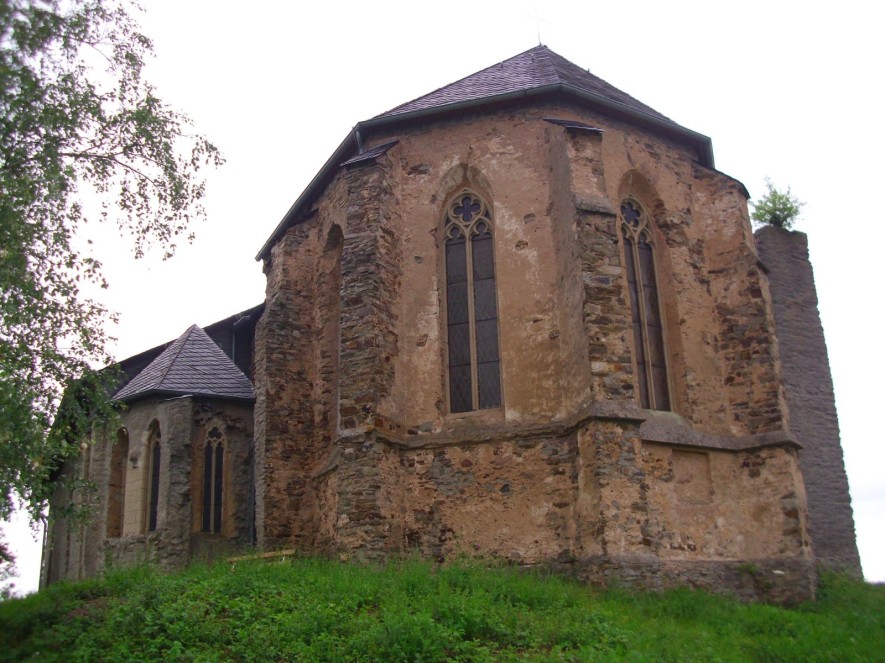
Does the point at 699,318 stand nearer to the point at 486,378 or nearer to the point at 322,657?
the point at 486,378

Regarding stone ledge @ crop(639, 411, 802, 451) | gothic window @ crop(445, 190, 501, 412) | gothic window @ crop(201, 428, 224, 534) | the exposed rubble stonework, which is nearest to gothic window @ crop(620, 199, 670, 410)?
the exposed rubble stonework

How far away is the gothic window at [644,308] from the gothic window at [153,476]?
10070mm

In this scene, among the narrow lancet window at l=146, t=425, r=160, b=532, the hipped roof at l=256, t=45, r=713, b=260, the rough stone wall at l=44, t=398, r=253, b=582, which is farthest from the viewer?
the narrow lancet window at l=146, t=425, r=160, b=532

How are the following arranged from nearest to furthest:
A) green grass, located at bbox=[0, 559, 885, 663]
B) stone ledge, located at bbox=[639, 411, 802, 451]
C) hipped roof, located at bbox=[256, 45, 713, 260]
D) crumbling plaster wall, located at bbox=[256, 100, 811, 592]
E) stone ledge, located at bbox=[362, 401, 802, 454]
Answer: green grass, located at bbox=[0, 559, 885, 663]
crumbling plaster wall, located at bbox=[256, 100, 811, 592]
stone ledge, located at bbox=[362, 401, 802, 454]
stone ledge, located at bbox=[639, 411, 802, 451]
hipped roof, located at bbox=[256, 45, 713, 260]

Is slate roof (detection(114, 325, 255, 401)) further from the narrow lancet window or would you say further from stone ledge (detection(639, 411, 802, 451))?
stone ledge (detection(639, 411, 802, 451))

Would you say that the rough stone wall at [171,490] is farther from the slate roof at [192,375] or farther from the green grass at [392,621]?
the green grass at [392,621]

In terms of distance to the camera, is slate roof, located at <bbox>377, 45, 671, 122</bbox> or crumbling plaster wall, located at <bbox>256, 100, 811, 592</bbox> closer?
crumbling plaster wall, located at <bbox>256, 100, 811, 592</bbox>

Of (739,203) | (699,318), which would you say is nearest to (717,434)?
(699,318)

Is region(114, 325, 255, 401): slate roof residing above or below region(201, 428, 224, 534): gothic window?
above

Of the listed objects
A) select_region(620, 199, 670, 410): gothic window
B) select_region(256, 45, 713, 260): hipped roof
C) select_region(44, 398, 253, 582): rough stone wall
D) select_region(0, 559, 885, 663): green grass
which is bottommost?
select_region(0, 559, 885, 663): green grass

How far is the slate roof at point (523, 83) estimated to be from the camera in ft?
52.2

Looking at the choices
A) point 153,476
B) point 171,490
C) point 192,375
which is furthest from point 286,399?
point 153,476

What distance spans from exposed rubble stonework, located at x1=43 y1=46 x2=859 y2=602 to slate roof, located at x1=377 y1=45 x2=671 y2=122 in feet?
0.39

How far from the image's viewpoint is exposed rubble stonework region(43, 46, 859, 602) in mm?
13406
